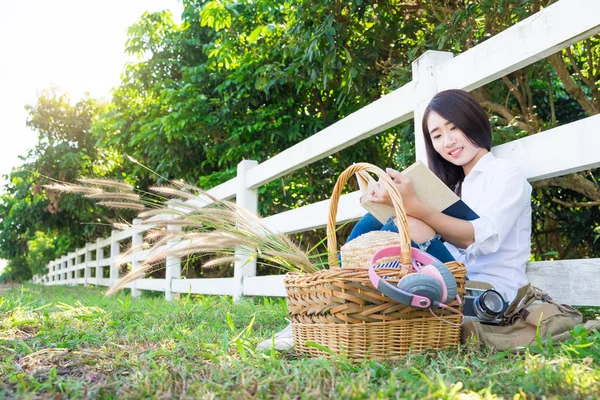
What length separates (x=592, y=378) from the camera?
3.92 ft

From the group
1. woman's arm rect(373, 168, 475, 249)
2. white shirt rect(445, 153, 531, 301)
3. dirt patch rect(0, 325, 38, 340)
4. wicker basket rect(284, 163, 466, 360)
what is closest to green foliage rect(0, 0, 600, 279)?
white shirt rect(445, 153, 531, 301)

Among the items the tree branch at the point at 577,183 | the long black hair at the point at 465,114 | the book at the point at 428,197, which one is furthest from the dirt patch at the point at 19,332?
the tree branch at the point at 577,183

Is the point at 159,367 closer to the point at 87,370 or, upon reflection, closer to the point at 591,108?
the point at 87,370

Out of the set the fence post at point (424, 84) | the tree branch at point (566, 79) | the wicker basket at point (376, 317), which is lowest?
the wicker basket at point (376, 317)

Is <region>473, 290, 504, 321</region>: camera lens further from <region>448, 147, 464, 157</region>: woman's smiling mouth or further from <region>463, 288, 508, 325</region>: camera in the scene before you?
<region>448, 147, 464, 157</region>: woman's smiling mouth

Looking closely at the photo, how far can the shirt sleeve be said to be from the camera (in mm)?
1827

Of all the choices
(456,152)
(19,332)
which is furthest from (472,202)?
(19,332)

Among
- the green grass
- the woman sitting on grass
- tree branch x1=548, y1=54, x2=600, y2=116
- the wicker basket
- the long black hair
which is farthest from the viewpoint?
tree branch x1=548, y1=54, x2=600, y2=116

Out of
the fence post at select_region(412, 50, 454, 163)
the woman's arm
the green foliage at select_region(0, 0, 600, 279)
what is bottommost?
the woman's arm

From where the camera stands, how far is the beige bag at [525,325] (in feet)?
5.53

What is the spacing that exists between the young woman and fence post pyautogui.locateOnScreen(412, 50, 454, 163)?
298 millimetres

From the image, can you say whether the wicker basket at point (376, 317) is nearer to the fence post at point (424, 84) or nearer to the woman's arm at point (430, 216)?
the woman's arm at point (430, 216)

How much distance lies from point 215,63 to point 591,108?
3899 millimetres

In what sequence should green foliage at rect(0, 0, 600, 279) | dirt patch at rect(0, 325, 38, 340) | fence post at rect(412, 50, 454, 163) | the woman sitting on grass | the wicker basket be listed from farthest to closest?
green foliage at rect(0, 0, 600, 279), fence post at rect(412, 50, 454, 163), dirt patch at rect(0, 325, 38, 340), the woman sitting on grass, the wicker basket
